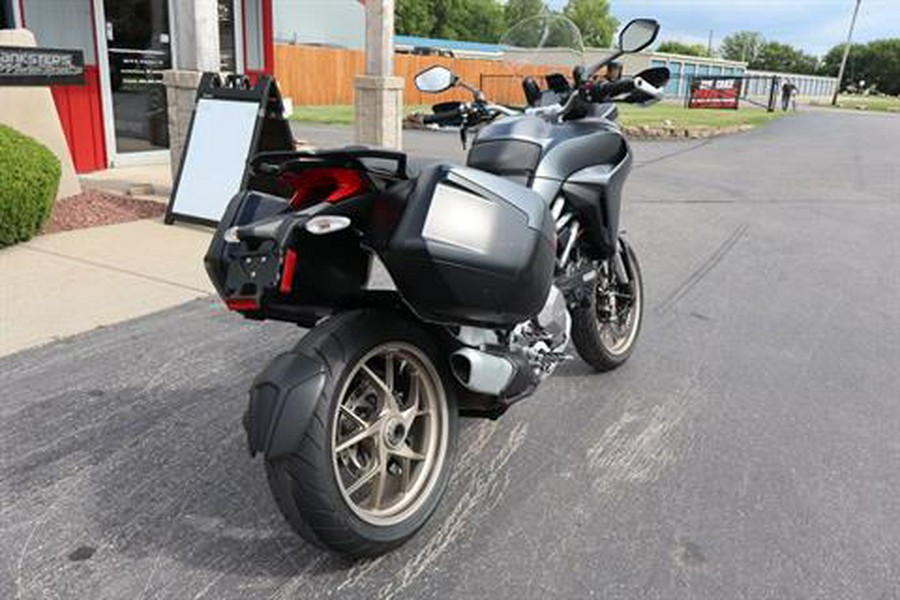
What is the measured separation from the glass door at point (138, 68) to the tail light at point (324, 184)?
8.02 m

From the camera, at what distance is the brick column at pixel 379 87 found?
877 cm

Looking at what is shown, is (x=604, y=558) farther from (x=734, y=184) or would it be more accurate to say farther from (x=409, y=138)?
(x=409, y=138)

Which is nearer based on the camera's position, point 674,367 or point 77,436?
point 77,436

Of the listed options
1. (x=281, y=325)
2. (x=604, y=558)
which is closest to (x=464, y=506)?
(x=604, y=558)

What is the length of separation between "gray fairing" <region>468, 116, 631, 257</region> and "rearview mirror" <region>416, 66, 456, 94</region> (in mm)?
351

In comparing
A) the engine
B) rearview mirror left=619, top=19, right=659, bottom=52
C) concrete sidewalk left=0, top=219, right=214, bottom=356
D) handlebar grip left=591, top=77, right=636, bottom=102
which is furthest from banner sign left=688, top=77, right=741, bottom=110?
the engine

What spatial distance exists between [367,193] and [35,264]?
13.7 feet

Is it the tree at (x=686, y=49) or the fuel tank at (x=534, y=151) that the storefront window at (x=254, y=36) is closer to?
the fuel tank at (x=534, y=151)

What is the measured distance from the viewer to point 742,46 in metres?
118

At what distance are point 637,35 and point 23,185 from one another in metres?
4.66

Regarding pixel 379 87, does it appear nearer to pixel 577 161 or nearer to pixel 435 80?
pixel 435 80

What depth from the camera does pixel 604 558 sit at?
2.48 meters

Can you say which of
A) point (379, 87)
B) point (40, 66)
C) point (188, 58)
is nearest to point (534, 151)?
point (188, 58)

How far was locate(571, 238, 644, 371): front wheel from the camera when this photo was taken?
376 centimetres
